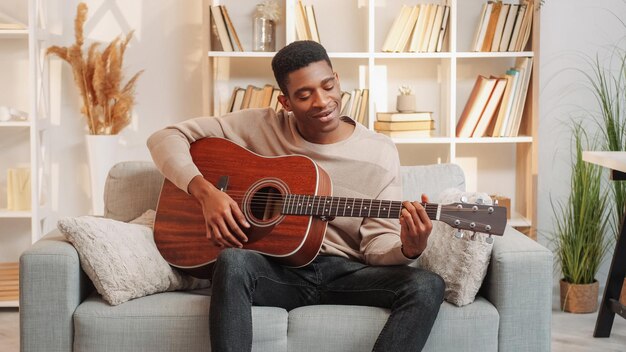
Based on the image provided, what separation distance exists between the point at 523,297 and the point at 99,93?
2.26 m

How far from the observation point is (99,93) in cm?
405

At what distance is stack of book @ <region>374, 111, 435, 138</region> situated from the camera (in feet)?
13.1

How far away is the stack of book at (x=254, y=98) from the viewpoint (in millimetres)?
4016

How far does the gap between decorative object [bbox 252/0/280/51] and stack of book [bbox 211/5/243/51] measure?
0.09 meters

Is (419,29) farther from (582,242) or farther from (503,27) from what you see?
(582,242)

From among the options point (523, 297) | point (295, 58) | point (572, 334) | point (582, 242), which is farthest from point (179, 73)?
point (523, 297)

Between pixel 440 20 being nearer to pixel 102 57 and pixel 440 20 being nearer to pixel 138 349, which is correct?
pixel 102 57

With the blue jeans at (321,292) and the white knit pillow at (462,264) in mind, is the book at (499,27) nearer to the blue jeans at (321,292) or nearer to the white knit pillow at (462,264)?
the white knit pillow at (462,264)

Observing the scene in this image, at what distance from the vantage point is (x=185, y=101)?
4285 mm

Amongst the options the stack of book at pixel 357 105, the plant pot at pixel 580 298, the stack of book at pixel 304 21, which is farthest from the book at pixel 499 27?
the plant pot at pixel 580 298

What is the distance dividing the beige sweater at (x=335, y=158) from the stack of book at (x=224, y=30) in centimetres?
117

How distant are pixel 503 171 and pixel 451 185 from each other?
4.49ft

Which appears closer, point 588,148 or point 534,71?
point 534,71

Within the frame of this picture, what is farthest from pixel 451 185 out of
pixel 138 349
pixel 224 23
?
pixel 224 23
